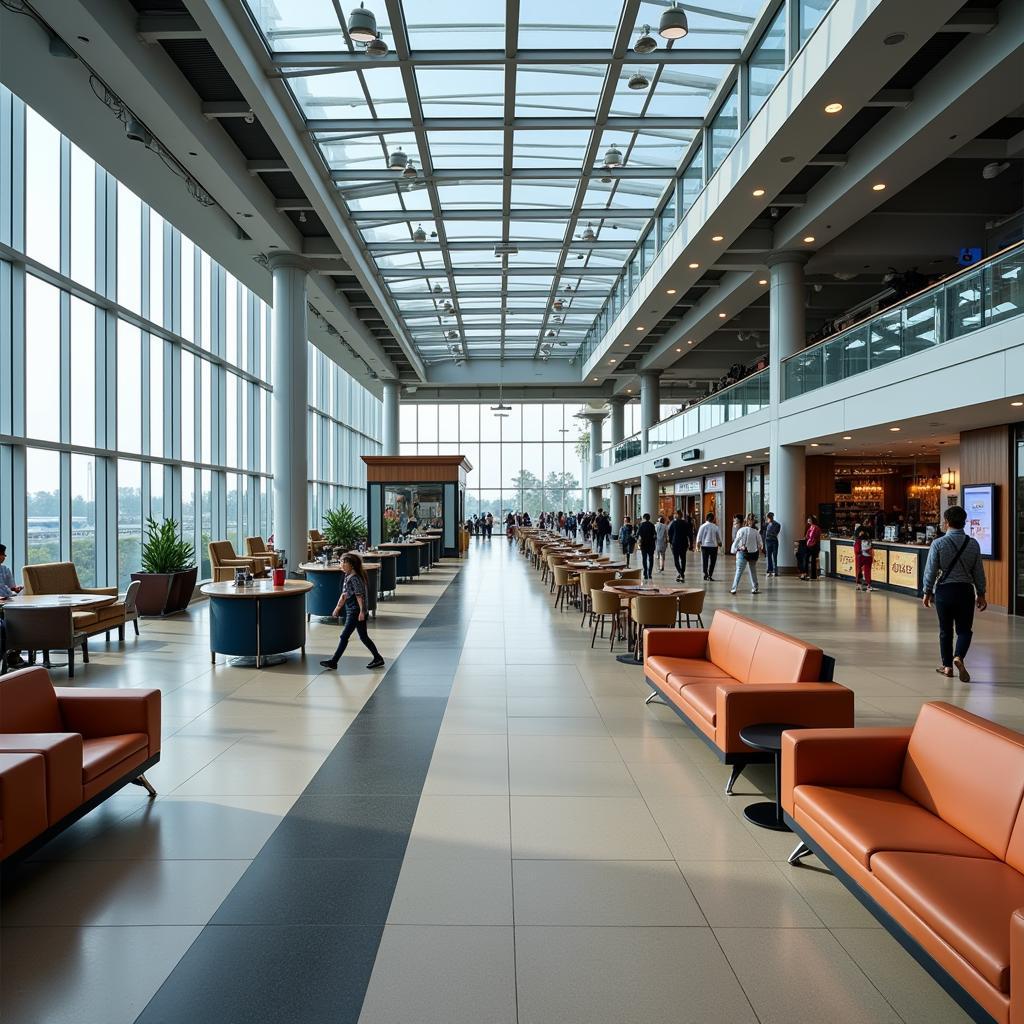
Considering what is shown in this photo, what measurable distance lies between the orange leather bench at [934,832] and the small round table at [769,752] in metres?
0.32

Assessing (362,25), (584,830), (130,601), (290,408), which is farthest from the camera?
(290,408)

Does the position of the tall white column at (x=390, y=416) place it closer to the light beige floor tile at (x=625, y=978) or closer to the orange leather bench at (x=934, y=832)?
the orange leather bench at (x=934, y=832)

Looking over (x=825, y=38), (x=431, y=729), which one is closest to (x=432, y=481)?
(x=825, y=38)

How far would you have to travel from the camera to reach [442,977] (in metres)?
2.46

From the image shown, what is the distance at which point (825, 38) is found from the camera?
866 centimetres

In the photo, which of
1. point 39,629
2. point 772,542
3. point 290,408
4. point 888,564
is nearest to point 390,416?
point 290,408

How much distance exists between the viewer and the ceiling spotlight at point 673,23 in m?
8.71

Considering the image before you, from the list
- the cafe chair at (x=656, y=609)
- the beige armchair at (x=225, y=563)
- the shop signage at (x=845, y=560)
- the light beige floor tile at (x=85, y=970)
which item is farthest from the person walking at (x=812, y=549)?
the light beige floor tile at (x=85, y=970)

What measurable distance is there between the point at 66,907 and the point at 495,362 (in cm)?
3115

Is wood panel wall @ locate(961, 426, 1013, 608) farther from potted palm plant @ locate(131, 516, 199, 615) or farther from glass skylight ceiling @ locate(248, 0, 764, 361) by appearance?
potted palm plant @ locate(131, 516, 199, 615)

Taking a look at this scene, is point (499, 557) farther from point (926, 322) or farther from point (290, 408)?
point (926, 322)

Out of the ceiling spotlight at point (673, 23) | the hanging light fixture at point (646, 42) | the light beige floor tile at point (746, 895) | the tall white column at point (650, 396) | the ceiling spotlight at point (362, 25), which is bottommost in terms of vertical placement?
the light beige floor tile at point (746, 895)

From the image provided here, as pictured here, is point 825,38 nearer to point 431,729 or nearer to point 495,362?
point 431,729

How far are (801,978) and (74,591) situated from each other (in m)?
Result: 8.85
